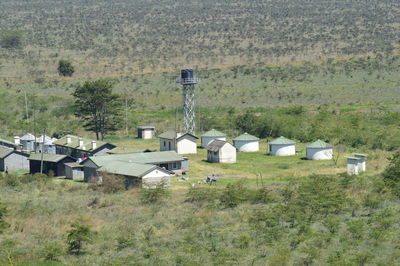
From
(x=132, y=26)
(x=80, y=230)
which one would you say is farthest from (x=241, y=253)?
(x=132, y=26)

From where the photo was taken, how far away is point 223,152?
74.6 m

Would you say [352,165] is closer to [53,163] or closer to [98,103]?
[53,163]

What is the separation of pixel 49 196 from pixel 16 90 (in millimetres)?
68039

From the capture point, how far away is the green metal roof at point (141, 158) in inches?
2621

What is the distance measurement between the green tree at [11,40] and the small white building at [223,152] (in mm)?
103412

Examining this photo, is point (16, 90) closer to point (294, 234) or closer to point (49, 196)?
point (49, 196)

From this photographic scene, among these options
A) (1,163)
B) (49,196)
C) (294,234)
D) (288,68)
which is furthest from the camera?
(288,68)

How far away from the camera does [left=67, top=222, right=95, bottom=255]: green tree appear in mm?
43312

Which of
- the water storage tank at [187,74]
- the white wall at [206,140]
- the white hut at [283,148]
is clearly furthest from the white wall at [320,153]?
the water storage tank at [187,74]

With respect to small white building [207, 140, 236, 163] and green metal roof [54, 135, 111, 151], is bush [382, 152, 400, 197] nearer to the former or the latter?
small white building [207, 140, 236, 163]

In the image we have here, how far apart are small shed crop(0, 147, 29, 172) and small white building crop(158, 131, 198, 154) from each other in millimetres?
14455

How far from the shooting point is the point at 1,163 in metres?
74.1

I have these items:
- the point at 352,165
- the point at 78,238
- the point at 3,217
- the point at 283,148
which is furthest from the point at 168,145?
the point at 78,238

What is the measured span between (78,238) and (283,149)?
3796 cm
